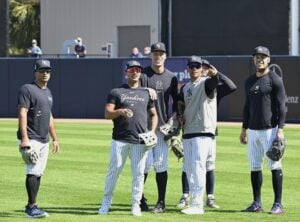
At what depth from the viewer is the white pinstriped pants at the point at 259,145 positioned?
32.8ft

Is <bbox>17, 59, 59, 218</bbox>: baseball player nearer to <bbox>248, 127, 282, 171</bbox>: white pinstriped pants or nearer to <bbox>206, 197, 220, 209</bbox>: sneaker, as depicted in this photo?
<bbox>206, 197, 220, 209</bbox>: sneaker

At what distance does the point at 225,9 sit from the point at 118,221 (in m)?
23.3

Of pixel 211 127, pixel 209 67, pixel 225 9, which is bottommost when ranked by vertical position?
pixel 211 127

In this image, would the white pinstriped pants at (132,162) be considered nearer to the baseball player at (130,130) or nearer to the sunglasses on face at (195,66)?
the baseball player at (130,130)

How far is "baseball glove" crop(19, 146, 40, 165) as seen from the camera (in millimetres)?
9391

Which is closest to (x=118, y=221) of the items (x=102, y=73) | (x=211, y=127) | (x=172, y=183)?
(x=211, y=127)

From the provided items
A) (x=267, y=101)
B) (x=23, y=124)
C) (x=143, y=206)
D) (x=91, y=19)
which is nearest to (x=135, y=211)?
(x=143, y=206)

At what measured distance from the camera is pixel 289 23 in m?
30.8

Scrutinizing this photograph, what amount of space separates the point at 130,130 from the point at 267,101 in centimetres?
177

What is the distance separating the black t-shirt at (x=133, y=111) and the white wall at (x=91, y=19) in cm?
2966

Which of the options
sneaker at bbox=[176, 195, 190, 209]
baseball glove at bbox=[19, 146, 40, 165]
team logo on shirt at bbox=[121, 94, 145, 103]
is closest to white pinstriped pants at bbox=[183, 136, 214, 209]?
sneaker at bbox=[176, 195, 190, 209]

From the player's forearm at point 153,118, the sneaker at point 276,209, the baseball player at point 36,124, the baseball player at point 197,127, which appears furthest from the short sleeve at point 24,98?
the sneaker at point 276,209

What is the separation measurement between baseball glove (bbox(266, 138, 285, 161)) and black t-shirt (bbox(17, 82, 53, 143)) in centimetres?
273

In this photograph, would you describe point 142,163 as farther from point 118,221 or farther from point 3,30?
point 3,30
